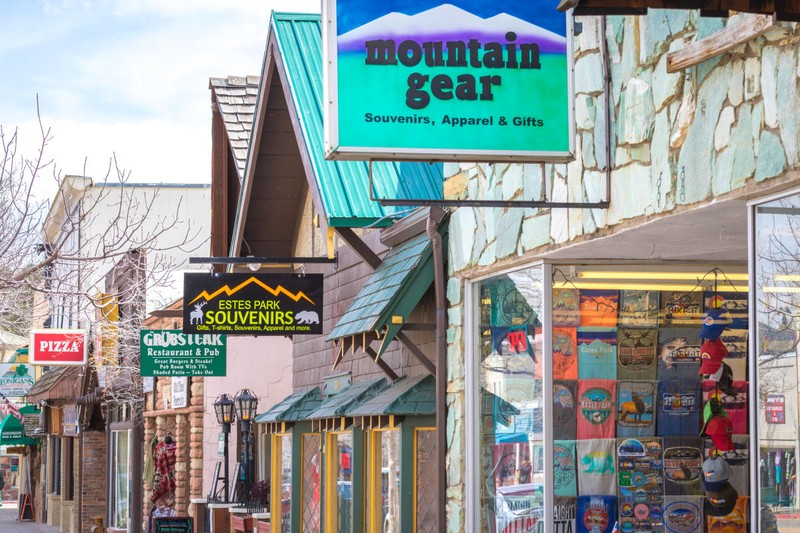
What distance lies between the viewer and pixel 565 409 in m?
8.38

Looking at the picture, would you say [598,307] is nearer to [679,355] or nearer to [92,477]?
[679,355]

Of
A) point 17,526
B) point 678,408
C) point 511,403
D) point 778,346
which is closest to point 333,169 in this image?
point 511,403

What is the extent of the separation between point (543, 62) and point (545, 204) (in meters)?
0.82

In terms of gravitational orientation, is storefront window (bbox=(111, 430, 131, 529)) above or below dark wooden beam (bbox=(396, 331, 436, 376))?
below

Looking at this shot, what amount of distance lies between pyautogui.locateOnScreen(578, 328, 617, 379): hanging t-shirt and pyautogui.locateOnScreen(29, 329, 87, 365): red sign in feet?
67.0

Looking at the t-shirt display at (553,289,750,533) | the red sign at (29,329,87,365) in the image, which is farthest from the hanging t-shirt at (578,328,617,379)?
the red sign at (29,329,87,365)

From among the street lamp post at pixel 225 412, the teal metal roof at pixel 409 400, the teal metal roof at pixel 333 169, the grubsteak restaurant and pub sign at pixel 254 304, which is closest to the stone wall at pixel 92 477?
the street lamp post at pixel 225 412

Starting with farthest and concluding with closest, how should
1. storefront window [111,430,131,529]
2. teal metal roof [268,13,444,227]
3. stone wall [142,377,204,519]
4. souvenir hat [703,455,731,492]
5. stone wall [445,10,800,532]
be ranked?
storefront window [111,430,131,529]
stone wall [142,377,204,519]
teal metal roof [268,13,444,227]
souvenir hat [703,455,731,492]
stone wall [445,10,800,532]

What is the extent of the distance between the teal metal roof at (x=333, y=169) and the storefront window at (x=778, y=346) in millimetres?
6218

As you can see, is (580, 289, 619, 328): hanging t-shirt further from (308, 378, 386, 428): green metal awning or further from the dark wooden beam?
(308, 378, 386, 428): green metal awning

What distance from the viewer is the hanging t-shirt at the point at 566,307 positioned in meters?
8.43

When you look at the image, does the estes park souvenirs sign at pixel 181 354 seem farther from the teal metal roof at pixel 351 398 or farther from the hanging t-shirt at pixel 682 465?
the hanging t-shirt at pixel 682 465

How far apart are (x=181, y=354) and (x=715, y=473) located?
41.8 ft

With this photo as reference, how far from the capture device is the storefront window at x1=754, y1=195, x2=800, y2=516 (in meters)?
5.64
